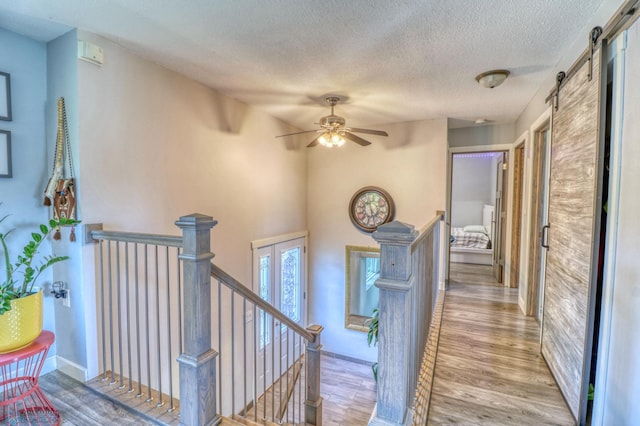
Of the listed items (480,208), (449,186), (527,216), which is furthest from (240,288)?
(480,208)

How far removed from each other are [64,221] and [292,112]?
2872mm

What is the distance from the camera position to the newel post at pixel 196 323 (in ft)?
4.94

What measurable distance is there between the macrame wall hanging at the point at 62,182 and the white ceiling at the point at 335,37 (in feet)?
2.15

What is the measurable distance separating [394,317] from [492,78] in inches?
101

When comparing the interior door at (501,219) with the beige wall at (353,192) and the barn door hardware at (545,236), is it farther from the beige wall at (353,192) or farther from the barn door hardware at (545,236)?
the barn door hardware at (545,236)

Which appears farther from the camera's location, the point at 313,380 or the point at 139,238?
the point at 313,380

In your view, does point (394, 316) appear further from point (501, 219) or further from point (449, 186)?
point (501, 219)

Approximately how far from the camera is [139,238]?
1.83 metres

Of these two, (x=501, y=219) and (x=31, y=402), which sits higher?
(x=501, y=219)

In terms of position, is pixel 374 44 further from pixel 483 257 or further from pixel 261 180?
pixel 483 257

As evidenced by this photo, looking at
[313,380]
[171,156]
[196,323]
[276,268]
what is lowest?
[313,380]

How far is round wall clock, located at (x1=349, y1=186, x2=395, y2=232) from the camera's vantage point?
4.64m

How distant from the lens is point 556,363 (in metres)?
2.10

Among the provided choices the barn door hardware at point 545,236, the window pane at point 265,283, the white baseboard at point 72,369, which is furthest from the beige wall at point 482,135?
the white baseboard at point 72,369
